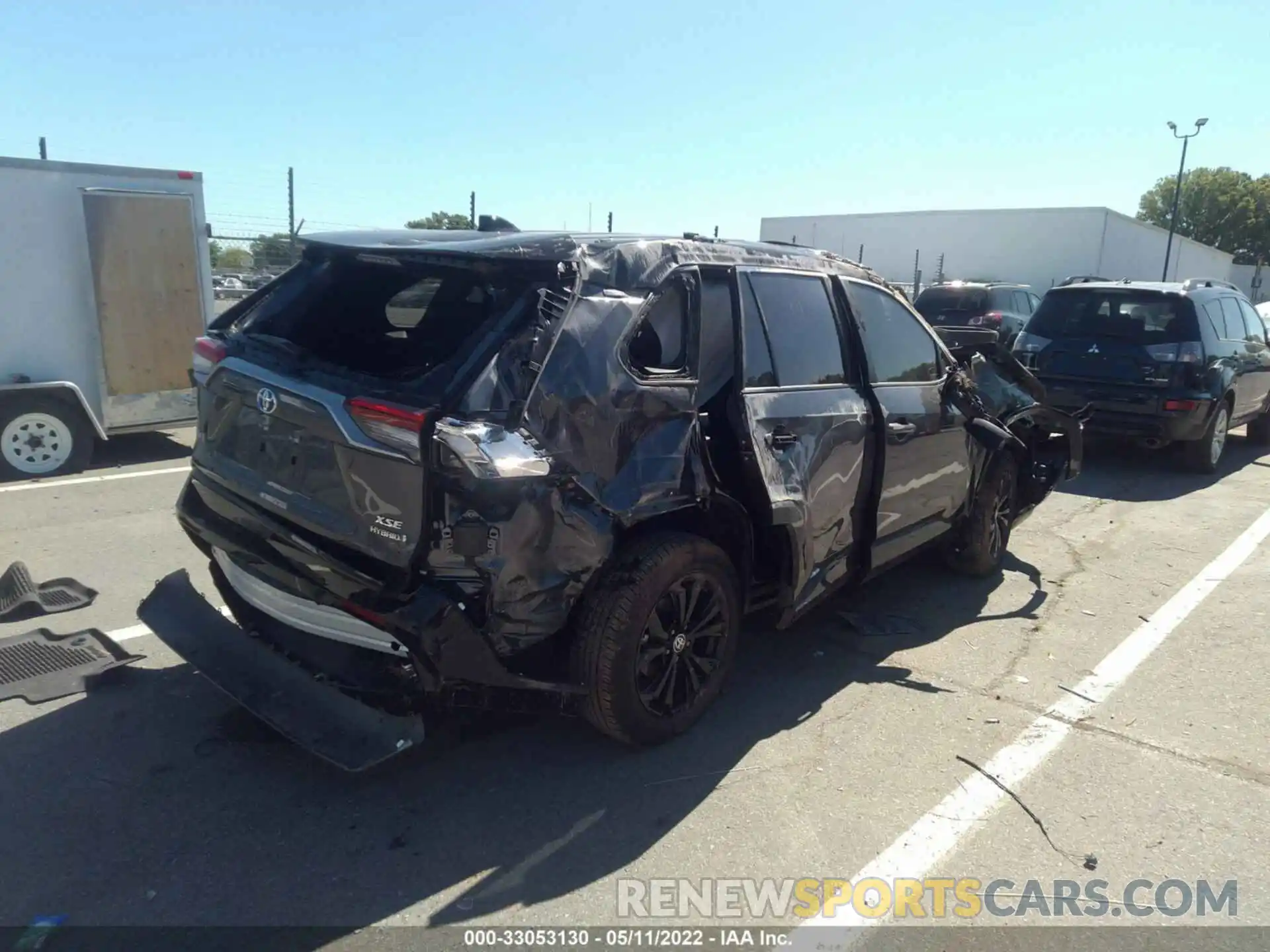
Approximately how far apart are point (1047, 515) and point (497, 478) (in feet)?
20.0

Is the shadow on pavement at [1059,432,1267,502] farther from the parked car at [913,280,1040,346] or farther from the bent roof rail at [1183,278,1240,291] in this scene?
the parked car at [913,280,1040,346]

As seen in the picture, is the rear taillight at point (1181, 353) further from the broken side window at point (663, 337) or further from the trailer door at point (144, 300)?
the trailer door at point (144, 300)

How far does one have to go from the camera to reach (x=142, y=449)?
8930 mm

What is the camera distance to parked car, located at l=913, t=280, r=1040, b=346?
56.5 feet

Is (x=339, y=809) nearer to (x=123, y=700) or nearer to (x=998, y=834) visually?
(x=123, y=700)

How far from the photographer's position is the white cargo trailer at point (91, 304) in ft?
25.0

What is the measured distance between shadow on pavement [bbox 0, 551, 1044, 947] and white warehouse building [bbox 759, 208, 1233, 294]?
3856cm

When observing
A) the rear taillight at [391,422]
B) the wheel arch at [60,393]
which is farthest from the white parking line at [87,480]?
the rear taillight at [391,422]

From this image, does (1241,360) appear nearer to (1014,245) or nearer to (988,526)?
(988,526)

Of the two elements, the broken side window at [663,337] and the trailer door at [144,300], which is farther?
the trailer door at [144,300]

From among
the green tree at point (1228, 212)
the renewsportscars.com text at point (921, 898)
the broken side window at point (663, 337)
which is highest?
the green tree at point (1228, 212)

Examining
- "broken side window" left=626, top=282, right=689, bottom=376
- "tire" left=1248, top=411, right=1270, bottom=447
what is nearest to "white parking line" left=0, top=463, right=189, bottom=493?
"broken side window" left=626, top=282, right=689, bottom=376

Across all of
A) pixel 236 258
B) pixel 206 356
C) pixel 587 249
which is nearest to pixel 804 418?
pixel 587 249

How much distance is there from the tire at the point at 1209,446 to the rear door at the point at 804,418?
6.40 meters
